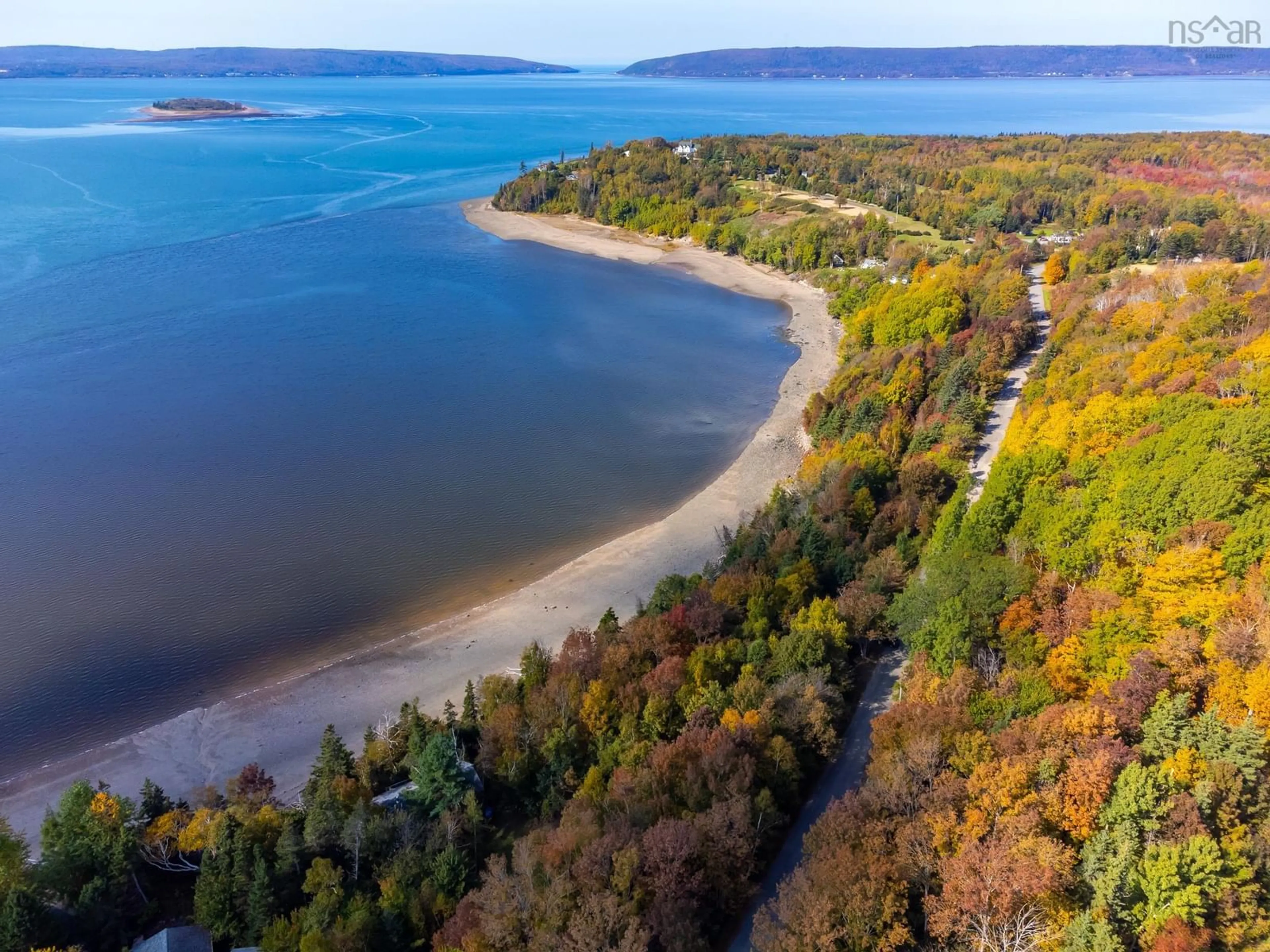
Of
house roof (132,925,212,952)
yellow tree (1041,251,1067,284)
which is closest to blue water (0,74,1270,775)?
house roof (132,925,212,952)

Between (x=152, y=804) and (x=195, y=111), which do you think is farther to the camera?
(x=195, y=111)

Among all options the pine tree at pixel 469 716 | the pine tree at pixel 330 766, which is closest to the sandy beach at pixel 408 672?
the pine tree at pixel 330 766

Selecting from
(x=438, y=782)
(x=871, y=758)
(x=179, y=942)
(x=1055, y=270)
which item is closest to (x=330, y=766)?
(x=438, y=782)

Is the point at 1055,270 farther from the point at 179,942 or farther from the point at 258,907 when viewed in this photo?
the point at 179,942

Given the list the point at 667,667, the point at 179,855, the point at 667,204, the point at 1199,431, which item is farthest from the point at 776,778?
the point at 667,204

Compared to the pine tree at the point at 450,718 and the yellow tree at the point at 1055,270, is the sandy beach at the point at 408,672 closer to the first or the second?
the pine tree at the point at 450,718

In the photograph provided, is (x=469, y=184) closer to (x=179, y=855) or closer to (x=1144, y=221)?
(x=1144, y=221)

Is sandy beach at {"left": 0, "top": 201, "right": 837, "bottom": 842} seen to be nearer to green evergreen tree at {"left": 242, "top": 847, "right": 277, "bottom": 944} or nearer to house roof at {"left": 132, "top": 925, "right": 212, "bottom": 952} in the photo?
green evergreen tree at {"left": 242, "top": 847, "right": 277, "bottom": 944}
